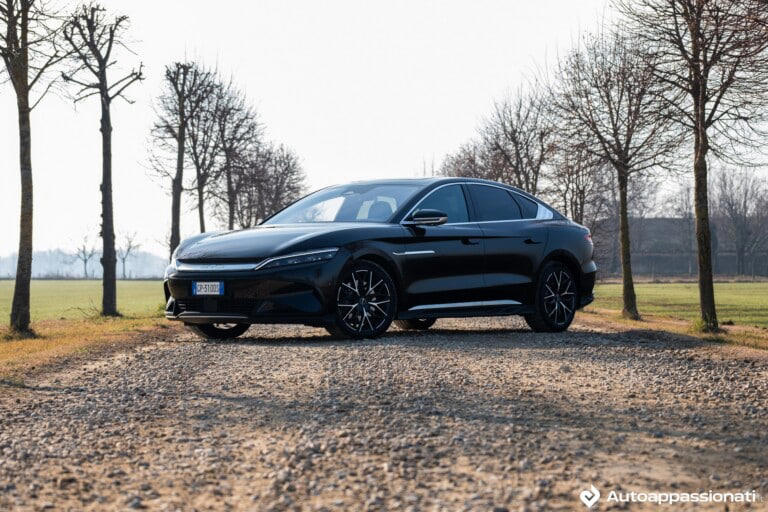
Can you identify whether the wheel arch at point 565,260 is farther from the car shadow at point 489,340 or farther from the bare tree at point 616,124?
the bare tree at point 616,124

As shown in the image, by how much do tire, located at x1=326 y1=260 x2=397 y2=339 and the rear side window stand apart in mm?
1854

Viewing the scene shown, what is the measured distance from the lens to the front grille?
9.41 metres

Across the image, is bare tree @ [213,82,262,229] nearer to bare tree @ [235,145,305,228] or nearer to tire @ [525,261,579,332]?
bare tree @ [235,145,305,228]

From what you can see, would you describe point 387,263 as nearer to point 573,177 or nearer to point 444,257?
point 444,257

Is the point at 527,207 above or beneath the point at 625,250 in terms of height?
above

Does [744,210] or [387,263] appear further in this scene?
[744,210]

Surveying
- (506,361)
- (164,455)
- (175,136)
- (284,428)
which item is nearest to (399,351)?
(506,361)

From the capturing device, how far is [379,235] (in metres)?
9.91

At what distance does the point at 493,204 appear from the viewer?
1141 centimetres

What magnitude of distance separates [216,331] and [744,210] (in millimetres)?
96279

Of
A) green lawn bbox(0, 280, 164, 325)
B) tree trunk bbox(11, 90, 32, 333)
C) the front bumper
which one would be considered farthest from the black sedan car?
green lawn bbox(0, 280, 164, 325)

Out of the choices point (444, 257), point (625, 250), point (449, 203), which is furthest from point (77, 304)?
point (444, 257)

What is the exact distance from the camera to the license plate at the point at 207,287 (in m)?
9.53

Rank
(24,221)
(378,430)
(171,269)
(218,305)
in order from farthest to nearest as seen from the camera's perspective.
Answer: (24,221)
(171,269)
(218,305)
(378,430)
